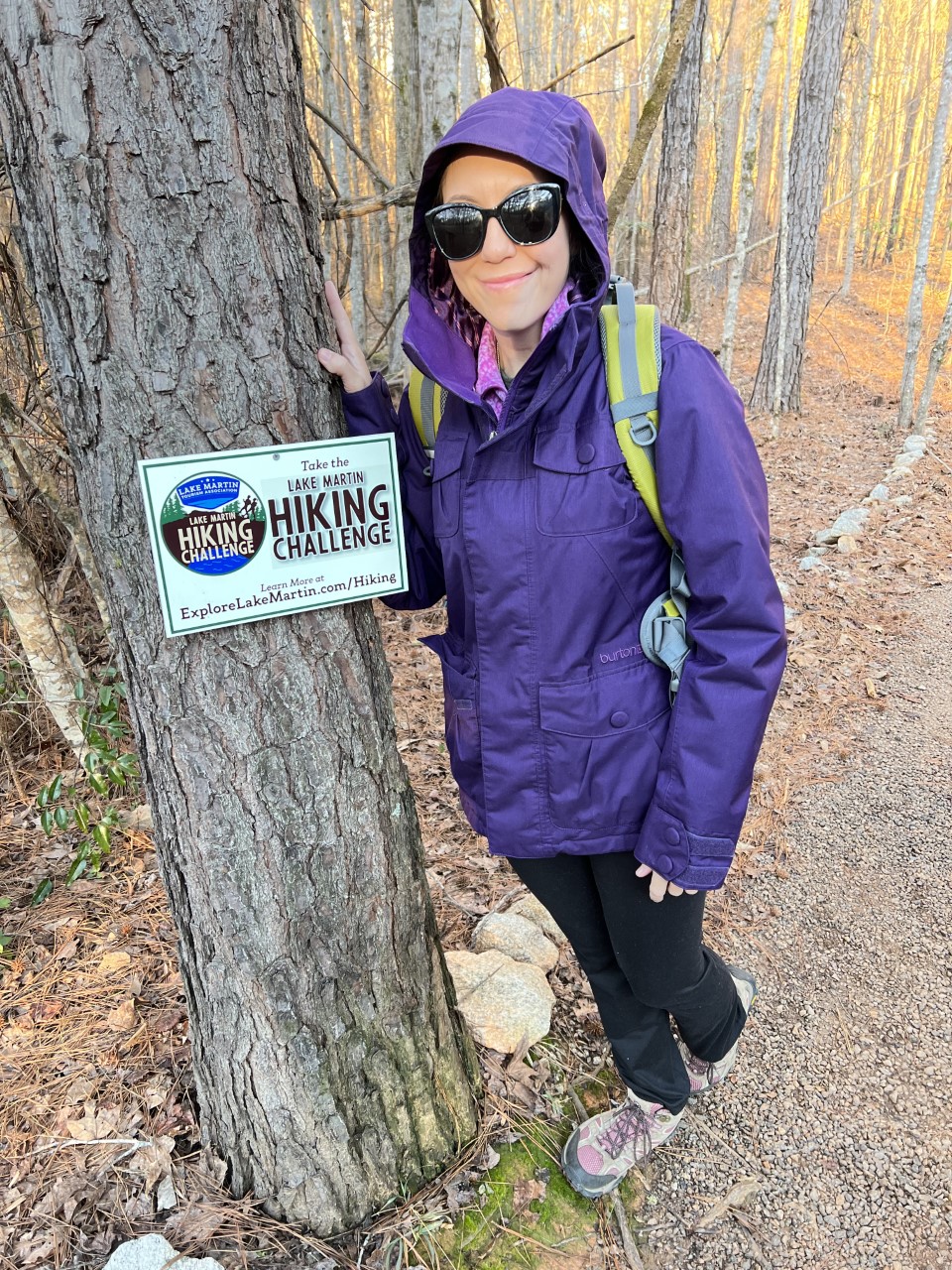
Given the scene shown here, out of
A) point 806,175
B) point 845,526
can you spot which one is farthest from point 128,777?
point 806,175

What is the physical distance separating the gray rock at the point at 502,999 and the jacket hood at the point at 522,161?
5.58ft

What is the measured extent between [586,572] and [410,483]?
0.49 m

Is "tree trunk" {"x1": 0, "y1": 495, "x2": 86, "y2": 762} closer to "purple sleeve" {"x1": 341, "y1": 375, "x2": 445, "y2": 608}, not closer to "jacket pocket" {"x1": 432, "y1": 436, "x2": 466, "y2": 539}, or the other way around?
"purple sleeve" {"x1": 341, "y1": 375, "x2": 445, "y2": 608}

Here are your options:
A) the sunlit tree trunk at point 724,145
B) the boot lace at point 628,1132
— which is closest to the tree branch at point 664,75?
the boot lace at point 628,1132

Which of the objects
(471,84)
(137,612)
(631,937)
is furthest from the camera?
(471,84)

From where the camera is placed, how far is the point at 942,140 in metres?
7.93

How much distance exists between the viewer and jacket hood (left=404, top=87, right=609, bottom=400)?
51.8 inches

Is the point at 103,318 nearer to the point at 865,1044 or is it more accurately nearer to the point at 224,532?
the point at 224,532

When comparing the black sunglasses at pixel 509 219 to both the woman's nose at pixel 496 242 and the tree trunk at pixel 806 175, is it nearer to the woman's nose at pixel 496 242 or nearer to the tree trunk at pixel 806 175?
the woman's nose at pixel 496 242

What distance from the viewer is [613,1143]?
195 centimetres

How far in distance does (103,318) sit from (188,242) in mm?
182

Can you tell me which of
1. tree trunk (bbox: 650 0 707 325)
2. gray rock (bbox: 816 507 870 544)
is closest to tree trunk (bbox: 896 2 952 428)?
tree trunk (bbox: 650 0 707 325)

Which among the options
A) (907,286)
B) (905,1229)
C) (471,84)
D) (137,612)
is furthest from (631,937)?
(907,286)

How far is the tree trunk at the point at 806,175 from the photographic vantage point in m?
8.98
